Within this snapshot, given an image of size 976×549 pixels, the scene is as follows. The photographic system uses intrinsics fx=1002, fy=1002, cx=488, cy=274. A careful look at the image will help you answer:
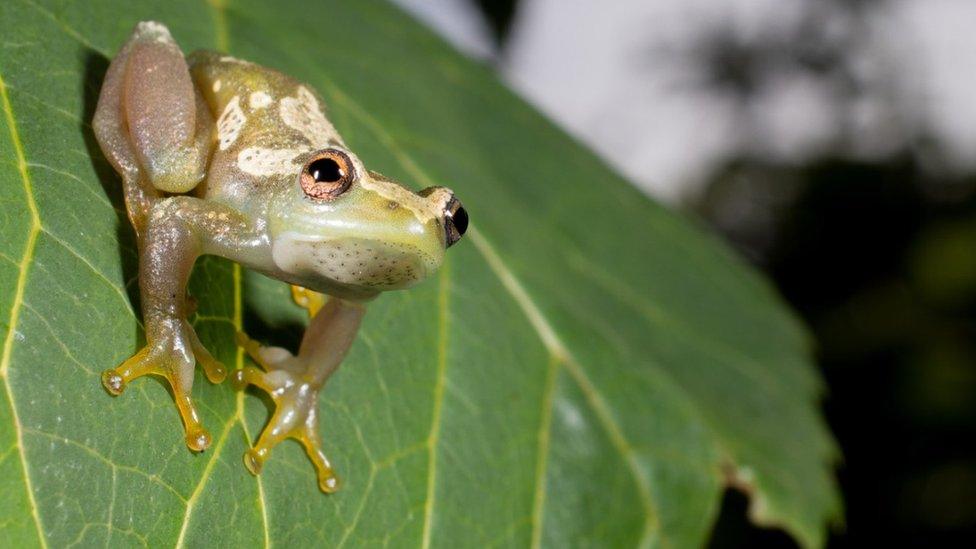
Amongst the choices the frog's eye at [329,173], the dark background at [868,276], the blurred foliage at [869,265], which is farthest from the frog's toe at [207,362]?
the blurred foliage at [869,265]

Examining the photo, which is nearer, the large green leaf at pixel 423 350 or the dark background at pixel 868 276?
the large green leaf at pixel 423 350

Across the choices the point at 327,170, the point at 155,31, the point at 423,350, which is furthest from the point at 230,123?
the point at 423,350

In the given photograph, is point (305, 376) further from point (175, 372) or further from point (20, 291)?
point (20, 291)

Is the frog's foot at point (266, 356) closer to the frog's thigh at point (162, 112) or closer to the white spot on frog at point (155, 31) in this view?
the frog's thigh at point (162, 112)

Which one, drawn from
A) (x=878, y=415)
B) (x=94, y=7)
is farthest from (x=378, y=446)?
(x=878, y=415)

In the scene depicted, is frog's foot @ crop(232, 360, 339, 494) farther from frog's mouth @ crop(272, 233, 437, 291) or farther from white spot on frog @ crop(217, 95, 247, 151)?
white spot on frog @ crop(217, 95, 247, 151)
